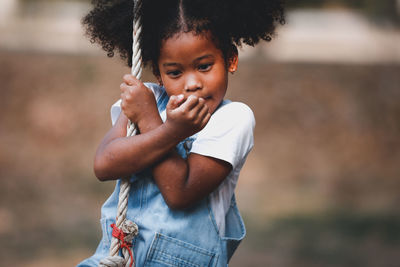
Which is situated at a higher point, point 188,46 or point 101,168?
point 188,46

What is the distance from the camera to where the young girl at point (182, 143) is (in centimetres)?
110

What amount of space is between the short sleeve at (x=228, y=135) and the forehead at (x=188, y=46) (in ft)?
0.45

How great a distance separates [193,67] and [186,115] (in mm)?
146

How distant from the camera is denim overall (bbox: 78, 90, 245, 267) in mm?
1146

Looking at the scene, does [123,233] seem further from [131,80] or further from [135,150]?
[131,80]

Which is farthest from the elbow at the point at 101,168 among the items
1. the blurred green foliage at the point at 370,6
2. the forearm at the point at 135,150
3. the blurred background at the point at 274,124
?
the blurred green foliage at the point at 370,6

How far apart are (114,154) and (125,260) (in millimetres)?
231

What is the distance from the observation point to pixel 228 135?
1.14 m

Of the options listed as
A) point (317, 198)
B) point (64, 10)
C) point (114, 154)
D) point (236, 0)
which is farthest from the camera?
point (64, 10)

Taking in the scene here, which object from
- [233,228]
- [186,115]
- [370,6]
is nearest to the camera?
[186,115]

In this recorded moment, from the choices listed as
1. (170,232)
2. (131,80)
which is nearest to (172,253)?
(170,232)

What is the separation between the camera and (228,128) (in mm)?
1148

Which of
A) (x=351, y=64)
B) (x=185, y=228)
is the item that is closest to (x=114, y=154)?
(x=185, y=228)

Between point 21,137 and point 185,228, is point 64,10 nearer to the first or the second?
point 21,137
